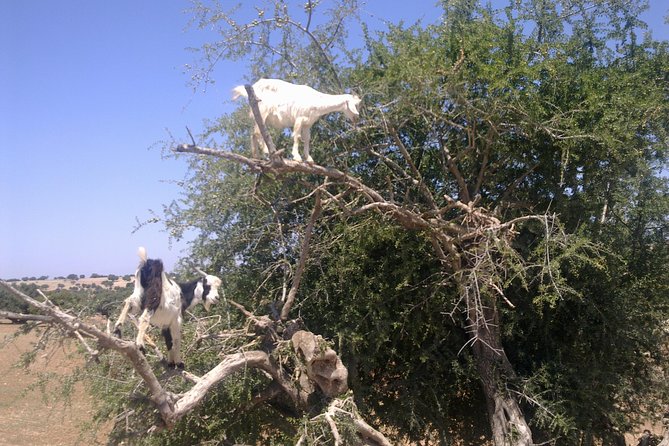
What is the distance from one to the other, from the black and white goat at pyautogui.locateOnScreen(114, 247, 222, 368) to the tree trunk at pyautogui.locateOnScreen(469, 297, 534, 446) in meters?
3.56

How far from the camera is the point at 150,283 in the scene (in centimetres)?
509

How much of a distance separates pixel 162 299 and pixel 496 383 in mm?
4954

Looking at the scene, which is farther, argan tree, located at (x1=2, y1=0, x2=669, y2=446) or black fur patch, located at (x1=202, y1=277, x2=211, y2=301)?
argan tree, located at (x1=2, y1=0, x2=669, y2=446)

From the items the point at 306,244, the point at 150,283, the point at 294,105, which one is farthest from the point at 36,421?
the point at 294,105

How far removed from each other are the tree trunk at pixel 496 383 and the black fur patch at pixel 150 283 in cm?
406

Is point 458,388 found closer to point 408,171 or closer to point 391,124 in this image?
point 408,171

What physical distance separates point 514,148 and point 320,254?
3.29 meters

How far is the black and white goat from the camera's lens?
5.03m

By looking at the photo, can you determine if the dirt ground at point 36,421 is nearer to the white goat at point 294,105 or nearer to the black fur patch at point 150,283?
the black fur patch at point 150,283

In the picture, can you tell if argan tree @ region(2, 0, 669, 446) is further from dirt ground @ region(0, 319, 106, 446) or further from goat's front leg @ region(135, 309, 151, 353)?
dirt ground @ region(0, 319, 106, 446)

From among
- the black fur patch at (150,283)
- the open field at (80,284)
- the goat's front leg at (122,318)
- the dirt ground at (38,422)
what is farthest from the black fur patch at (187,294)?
the dirt ground at (38,422)

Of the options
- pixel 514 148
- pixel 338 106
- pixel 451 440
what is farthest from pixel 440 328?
pixel 338 106

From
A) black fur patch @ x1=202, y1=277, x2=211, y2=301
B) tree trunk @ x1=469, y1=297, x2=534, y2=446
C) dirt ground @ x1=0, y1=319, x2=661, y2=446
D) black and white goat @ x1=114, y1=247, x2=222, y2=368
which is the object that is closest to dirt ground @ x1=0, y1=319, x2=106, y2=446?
dirt ground @ x1=0, y1=319, x2=661, y2=446

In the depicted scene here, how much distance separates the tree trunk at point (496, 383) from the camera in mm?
7555
